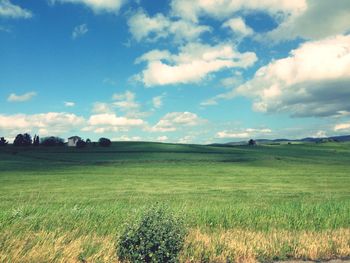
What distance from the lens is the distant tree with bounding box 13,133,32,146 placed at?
367 feet

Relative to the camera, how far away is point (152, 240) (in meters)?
10.2

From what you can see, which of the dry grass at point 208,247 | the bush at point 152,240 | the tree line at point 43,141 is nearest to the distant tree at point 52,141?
the tree line at point 43,141

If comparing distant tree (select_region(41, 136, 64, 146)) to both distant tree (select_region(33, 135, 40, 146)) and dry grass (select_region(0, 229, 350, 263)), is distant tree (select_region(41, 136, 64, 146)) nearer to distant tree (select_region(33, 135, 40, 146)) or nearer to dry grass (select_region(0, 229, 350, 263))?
distant tree (select_region(33, 135, 40, 146))

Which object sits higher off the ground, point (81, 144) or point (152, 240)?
point (81, 144)

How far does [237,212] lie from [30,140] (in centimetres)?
10620

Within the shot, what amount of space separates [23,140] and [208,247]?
108951 mm

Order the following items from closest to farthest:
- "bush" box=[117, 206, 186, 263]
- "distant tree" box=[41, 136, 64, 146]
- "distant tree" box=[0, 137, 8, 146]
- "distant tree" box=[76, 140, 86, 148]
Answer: "bush" box=[117, 206, 186, 263] < "distant tree" box=[0, 137, 8, 146] < "distant tree" box=[76, 140, 86, 148] < "distant tree" box=[41, 136, 64, 146]

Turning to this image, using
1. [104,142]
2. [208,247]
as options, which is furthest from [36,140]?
[208,247]

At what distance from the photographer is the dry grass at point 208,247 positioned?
10898 millimetres

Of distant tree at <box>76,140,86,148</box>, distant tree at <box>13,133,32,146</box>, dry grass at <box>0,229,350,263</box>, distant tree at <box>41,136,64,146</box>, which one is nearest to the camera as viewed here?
dry grass at <box>0,229,350,263</box>

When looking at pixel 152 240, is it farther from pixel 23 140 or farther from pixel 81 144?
pixel 23 140

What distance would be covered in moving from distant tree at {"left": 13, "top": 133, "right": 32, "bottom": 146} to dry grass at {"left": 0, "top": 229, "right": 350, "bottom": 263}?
345 ft

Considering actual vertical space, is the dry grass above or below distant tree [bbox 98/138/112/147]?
below

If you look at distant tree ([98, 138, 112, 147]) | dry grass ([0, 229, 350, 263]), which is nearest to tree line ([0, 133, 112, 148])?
distant tree ([98, 138, 112, 147])
